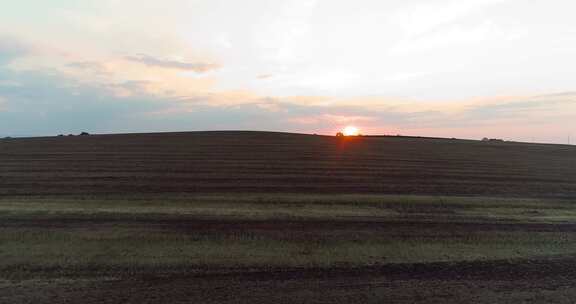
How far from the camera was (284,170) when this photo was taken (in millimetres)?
16062

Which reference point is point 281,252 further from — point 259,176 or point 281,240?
point 259,176

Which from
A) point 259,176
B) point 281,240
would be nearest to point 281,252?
point 281,240

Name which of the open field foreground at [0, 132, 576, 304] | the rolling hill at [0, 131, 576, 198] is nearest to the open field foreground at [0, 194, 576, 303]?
the open field foreground at [0, 132, 576, 304]

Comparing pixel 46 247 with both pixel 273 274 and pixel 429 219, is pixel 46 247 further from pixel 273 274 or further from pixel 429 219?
pixel 429 219

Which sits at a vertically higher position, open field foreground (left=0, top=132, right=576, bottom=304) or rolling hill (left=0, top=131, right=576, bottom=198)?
rolling hill (left=0, top=131, right=576, bottom=198)

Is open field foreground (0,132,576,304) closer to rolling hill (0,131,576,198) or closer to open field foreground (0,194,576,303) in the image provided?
open field foreground (0,194,576,303)

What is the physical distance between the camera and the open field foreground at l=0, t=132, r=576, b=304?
4.80m

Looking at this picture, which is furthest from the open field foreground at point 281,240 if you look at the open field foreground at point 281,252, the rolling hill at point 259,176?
the rolling hill at point 259,176

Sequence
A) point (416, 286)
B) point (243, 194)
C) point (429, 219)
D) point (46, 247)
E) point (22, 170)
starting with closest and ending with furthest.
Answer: point (416, 286) < point (46, 247) < point (429, 219) < point (243, 194) < point (22, 170)

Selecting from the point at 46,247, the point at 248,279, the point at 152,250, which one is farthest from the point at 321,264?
the point at 46,247

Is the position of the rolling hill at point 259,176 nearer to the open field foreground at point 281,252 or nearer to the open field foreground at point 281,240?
the open field foreground at point 281,240

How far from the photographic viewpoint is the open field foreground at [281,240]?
189 inches

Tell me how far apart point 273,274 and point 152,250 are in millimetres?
2182

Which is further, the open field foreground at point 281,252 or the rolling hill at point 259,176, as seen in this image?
the rolling hill at point 259,176
